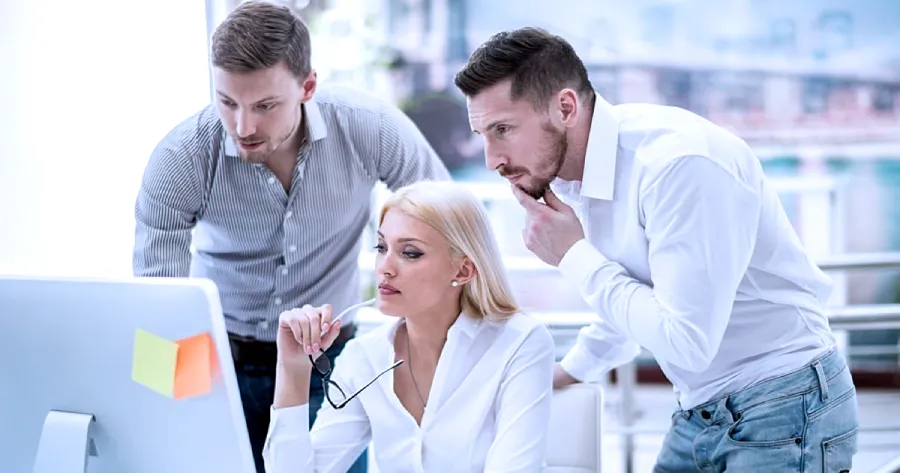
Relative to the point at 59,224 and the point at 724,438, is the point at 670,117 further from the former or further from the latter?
the point at 59,224

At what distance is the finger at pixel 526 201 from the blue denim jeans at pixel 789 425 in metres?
0.42

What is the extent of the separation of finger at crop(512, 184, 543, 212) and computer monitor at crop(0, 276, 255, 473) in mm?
571

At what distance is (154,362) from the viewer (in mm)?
1172

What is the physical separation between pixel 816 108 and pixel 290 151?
3.66 meters

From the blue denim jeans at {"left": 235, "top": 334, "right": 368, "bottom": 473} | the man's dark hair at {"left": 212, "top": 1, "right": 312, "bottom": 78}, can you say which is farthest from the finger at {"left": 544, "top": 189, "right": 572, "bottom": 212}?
the blue denim jeans at {"left": 235, "top": 334, "right": 368, "bottom": 473}

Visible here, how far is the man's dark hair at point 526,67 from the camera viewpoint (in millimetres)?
1528

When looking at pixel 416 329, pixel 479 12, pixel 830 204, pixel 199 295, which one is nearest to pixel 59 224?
pixel 416 329

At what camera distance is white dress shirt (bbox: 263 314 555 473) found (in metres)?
1.62

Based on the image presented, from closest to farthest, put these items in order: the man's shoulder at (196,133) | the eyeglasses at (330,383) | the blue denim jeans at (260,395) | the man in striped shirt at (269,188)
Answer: the eyeglasses at (330,383) < the man in striped shirt at (269,188) < the man's shoulder at (196,133) < the blue denim jeans at (260,395)

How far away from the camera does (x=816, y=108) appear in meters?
4.91

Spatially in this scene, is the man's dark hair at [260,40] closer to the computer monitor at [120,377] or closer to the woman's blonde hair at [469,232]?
the woman's blonde hair at [469,232]

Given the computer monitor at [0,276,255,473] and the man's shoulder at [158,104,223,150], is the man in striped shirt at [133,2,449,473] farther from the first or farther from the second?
the computer monitor at [0,276,255,473]

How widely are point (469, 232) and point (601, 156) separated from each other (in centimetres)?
33

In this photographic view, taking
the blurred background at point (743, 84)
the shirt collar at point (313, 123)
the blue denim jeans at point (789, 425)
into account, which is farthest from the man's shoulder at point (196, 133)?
the blurred background at point (743, 84)
